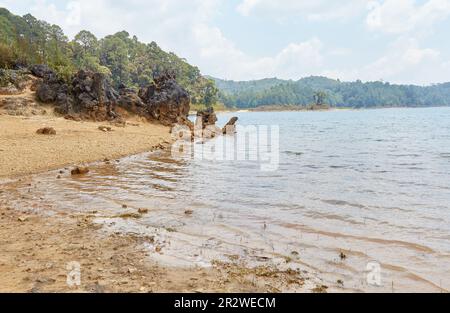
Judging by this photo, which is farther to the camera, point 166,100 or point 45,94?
point 166,100

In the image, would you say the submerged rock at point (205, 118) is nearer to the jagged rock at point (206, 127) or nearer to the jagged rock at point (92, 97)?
the jagged rock at point (206, 127)

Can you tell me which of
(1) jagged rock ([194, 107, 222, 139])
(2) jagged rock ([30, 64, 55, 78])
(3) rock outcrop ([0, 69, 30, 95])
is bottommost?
(1) jagged rock ([194, 107, 222, 139])

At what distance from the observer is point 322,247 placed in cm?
823

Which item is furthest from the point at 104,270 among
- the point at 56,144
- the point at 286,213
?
the point at 56,144

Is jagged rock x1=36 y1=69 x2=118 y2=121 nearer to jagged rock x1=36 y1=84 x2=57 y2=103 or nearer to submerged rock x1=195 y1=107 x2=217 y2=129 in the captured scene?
jagged rock x1=36 y1=84 x2=57 y2=103

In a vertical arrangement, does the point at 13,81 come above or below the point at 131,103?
above

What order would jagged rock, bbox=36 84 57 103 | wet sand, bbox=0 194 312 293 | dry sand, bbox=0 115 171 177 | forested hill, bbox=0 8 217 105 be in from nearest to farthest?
1. wet sand, bbox=0 194 312 293
2. dry sand, bbox=0 115 171 177
3. jagged rock, bbox=36 84 57 103
4. forested hill, bbox=0 8 217 105

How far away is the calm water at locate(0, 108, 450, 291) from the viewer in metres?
7.39

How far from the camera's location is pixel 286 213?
11.0 metres

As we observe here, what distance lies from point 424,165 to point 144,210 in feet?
58.2

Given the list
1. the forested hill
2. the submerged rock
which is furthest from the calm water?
the forested hill

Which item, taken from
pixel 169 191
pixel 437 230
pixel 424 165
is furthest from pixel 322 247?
pixel 424 165

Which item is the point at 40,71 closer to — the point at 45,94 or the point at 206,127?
the point at 45,94
